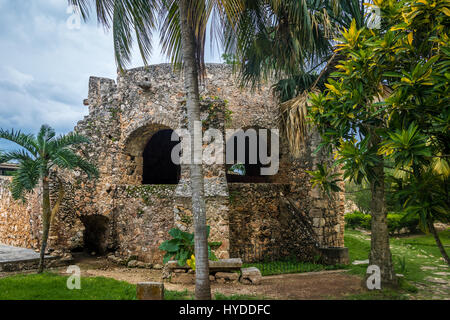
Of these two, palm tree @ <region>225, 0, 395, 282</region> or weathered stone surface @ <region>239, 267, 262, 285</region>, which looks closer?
palm tree @ <region>225, 0, 395, 282</region>

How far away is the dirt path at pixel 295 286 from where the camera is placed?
5301 mm

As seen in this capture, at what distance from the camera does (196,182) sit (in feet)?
14.8

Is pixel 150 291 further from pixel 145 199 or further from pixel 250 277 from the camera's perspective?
pixel 145 199

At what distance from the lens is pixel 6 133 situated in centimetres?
643

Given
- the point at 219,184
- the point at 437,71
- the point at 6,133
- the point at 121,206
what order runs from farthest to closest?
the point at 121,206, the point at 219,184, the point at 6,133, the point at 437,71

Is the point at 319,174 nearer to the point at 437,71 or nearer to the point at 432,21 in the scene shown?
the point at 437,71

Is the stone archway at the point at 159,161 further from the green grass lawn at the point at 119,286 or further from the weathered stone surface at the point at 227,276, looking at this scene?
the weathered stone surface at the point at 227,276

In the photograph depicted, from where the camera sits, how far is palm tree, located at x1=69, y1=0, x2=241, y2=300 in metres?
4.38

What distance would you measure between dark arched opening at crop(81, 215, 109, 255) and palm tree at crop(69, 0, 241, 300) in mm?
5740

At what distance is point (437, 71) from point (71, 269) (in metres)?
8.44

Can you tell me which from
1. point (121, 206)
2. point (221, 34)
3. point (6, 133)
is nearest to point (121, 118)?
point (121, 206)

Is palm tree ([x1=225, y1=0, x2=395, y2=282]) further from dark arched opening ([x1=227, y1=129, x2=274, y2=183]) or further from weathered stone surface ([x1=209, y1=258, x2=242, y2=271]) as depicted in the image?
dark arched opening ([x1=227, y1=129, x2=274, y2=183])

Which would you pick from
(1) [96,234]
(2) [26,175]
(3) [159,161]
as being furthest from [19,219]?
(3) [159,161]

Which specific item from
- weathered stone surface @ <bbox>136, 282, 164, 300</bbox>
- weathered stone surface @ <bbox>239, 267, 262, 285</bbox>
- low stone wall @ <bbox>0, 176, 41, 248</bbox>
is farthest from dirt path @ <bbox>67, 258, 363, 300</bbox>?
low stone wall @ <bbox>0, 176, 41, 248</bbox>
